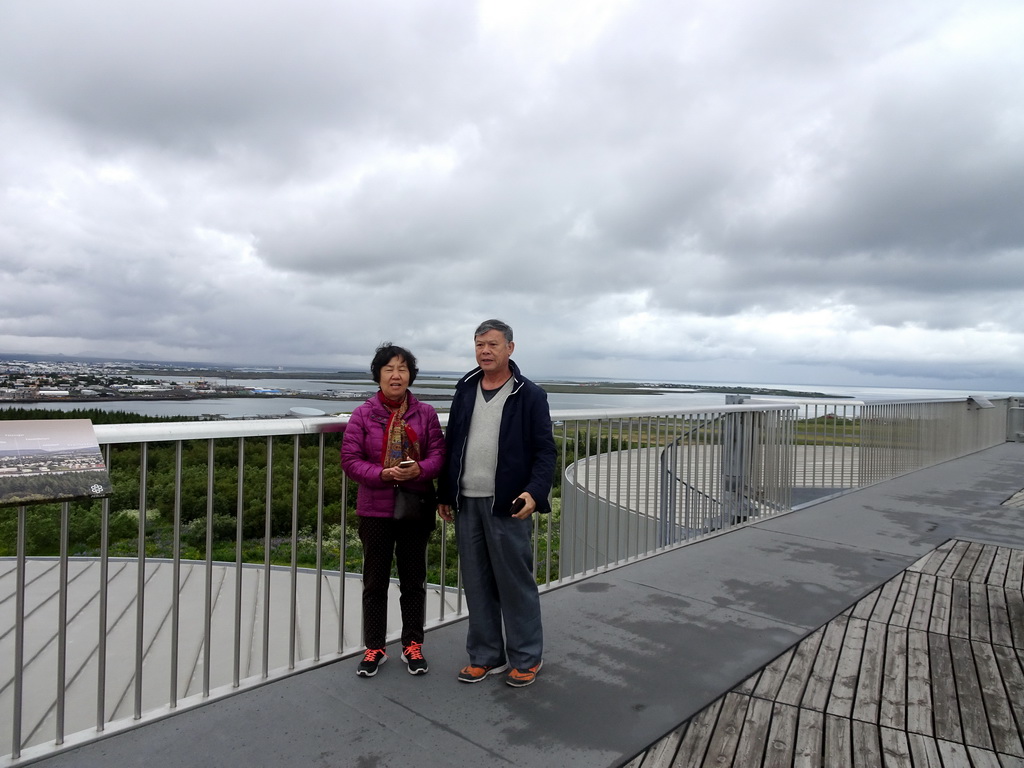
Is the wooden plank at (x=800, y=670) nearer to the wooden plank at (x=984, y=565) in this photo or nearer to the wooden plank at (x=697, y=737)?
the wooden plank at (x=697, y=737)

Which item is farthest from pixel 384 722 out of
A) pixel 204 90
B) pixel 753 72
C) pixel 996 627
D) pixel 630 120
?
pixel 630 120

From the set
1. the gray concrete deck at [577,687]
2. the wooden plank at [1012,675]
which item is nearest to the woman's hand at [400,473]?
the gray concrete deck at [577,687]

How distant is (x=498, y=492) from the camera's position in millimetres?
2699

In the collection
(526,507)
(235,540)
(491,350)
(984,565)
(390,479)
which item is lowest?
(984,565)

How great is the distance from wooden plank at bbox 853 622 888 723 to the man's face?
83.7 inches

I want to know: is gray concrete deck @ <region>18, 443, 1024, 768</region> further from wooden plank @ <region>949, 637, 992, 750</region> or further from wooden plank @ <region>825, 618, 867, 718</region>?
wooden plank @ <region>949, 637, 992, 750</region>

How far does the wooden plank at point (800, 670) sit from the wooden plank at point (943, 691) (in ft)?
1.62

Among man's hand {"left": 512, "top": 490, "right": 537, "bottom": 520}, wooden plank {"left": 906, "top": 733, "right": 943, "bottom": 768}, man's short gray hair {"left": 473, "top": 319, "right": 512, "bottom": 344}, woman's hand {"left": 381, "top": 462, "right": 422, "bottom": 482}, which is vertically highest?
man's short gray hair {"left": 473, "top": 319, "right": 512, "bottom": 344}

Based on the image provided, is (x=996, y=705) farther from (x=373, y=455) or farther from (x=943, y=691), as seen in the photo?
(x=373, y=455)

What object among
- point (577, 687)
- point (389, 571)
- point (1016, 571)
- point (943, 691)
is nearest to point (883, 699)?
point (943, 691)

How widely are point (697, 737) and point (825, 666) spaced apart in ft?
3.40

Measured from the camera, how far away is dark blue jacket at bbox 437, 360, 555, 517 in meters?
2.70

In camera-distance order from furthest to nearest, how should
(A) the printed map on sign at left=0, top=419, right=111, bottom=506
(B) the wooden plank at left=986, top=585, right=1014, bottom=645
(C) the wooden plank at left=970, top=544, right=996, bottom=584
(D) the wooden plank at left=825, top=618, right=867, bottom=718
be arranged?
1. (C) the wooden plank at left=970, top=544, right=996, bottom=584
2. (B) the wooden plank at left=986, top=585, right=1014, bottom=645
3. (D) the wooden plank at left=825, top=618, right=867, bottom=718
4. (A) the printed map on sign at left=0, top=419, right=111, bottom=506

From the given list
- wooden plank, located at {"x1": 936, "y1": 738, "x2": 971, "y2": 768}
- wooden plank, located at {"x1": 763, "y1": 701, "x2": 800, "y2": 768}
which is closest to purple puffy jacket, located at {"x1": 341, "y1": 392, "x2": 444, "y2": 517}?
wooden plank, located at {"x1": 763, "y1": 701, "x2": 800, "y2": 768}
